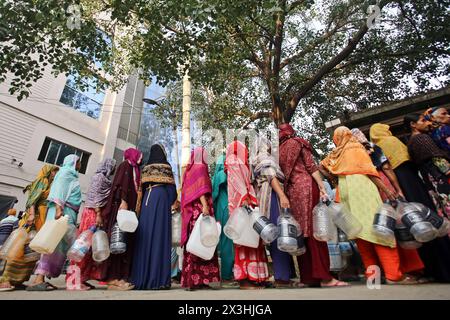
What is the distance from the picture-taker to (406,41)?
7383mm

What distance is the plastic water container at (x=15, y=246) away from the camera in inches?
124

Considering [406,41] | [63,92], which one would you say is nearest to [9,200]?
[63,92]

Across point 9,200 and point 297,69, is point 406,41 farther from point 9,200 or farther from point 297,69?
point 9,200

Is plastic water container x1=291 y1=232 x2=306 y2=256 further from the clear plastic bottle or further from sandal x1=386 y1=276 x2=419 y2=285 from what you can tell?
sandal x1=386 y1=276 x2=419 y2=285

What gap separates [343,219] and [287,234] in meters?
0.67

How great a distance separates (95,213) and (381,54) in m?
8.01

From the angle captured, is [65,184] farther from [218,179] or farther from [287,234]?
[287,234]

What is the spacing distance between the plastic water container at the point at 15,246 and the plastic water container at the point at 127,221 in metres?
1.37

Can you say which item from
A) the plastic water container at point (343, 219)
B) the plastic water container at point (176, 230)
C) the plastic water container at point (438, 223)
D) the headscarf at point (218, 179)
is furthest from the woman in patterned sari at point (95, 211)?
the plastic water container at point (438, 223)

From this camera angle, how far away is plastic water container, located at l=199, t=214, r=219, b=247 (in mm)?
2617

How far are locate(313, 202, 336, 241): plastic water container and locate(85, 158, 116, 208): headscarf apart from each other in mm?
2466

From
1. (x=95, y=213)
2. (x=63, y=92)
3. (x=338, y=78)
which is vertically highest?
(x=63, y=92)

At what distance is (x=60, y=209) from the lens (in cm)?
326

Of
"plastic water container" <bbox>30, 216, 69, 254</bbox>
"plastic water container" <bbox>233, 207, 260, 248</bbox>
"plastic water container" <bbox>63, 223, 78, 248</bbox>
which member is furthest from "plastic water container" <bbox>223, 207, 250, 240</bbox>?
"plastic water container" <bbox>63, 223, 78, 248</bbox>
